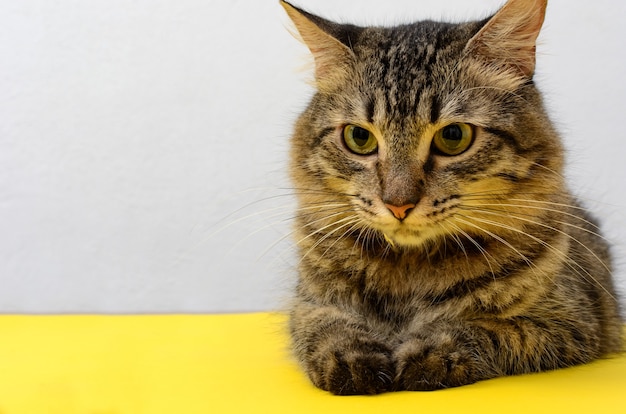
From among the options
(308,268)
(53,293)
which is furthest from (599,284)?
(53,293)

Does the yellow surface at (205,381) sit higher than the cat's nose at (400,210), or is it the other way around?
the cat's nose at (400,210)

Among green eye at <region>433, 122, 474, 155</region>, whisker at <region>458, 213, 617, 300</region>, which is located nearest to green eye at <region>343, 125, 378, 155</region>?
green eye at <region>433, 122, 474, 155</region>

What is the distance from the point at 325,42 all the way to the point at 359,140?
274mm

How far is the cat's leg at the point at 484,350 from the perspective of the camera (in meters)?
1.27

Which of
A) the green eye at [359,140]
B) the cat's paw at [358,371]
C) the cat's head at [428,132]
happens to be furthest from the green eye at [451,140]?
the cat's paw at [358,371]

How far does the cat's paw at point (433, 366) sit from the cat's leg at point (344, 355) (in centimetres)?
3

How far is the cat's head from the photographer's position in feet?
4.37

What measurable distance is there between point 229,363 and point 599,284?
2.88 ft

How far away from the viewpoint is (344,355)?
4.20 ft

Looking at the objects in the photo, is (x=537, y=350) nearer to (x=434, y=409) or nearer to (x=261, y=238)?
(x=434, y=409)

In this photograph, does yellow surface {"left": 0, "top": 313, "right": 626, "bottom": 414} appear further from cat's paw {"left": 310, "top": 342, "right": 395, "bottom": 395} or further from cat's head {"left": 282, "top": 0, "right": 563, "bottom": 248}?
cat's head {"left": 282, "top": 0, "right": 563, "bottom": 248}

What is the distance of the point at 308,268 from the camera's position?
1.60 m

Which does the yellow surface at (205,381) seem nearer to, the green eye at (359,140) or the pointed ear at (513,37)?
the green eye at (359,140)

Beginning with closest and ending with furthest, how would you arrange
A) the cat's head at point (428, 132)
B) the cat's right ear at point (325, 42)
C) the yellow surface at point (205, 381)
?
the yellow surface at point (205, 381)
the cat's head at point (428, 132)
the cat's right ear at point (325, 42)
